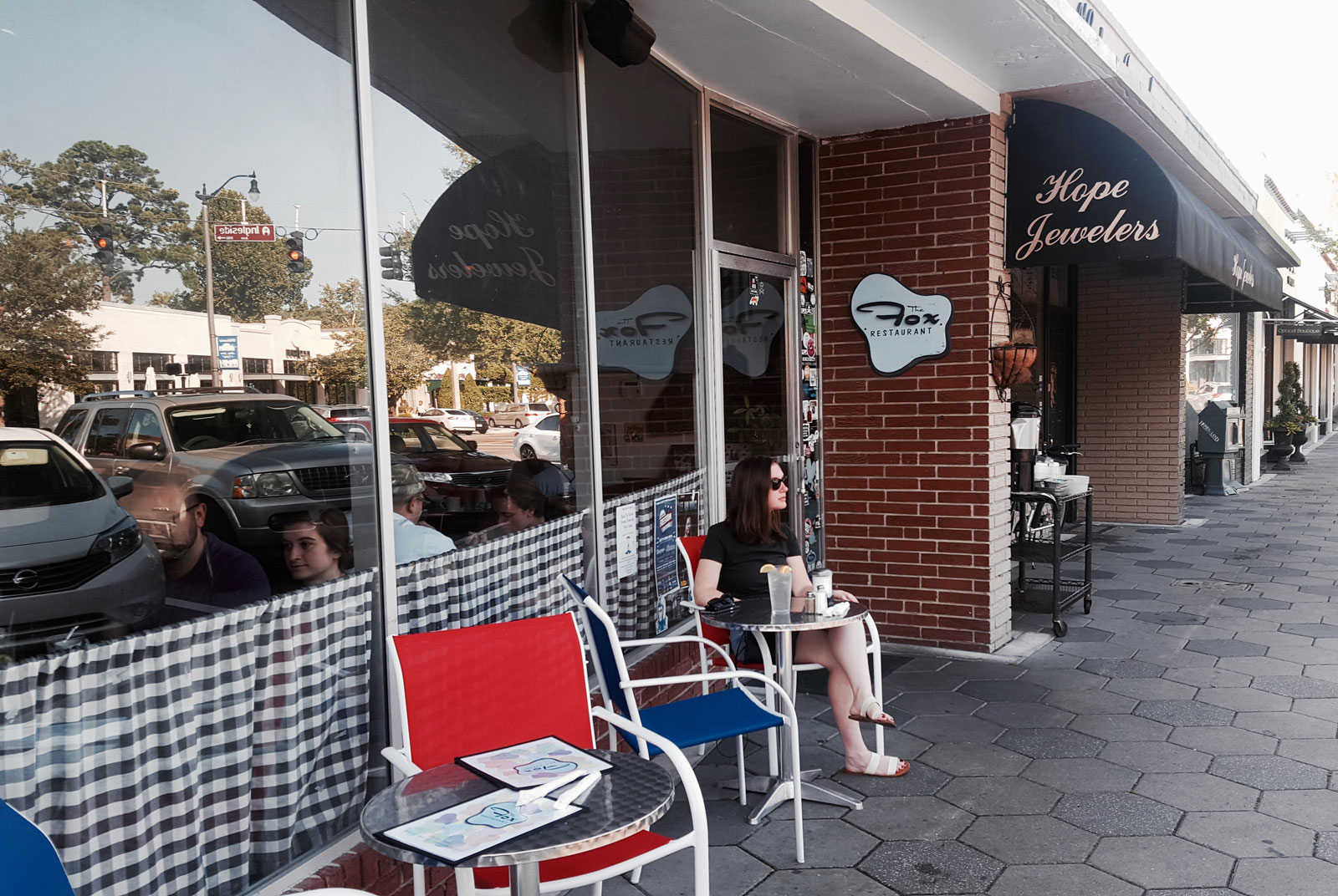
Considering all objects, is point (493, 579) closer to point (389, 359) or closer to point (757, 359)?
point (389, 359)

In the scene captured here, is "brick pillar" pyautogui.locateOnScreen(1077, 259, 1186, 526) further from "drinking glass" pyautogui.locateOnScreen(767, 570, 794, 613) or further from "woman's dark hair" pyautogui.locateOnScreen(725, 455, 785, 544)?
"drinking glass" pyautogui.locateOnScreen(767, 570, 794, 613)

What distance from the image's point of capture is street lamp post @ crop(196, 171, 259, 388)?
103 inches

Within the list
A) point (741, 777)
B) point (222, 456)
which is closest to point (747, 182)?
point (741, 777)

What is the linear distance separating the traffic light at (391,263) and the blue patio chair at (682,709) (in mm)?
1177

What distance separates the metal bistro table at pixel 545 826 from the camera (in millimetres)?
1808

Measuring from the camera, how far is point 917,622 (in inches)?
229

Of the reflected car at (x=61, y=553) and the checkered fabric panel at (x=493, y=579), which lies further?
the checkered fabric panel at (x=493, y=579)

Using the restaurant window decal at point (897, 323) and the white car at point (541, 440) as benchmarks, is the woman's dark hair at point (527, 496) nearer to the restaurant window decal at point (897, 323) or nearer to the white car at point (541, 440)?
the white car at point (541, 440)

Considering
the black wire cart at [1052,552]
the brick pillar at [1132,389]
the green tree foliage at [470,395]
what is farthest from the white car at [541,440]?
the brick pillar at [1132,389]

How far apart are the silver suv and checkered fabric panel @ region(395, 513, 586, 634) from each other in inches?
14.9

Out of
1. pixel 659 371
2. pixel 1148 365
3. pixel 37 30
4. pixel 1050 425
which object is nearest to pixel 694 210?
pixel 659 371

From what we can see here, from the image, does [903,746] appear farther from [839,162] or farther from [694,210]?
[839,162]

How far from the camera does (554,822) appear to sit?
6.30 ft

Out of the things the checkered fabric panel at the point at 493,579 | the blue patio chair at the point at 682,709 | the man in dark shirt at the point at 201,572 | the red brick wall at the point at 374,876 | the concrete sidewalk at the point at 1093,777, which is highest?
the man in dark shirt at the point at 201,572
